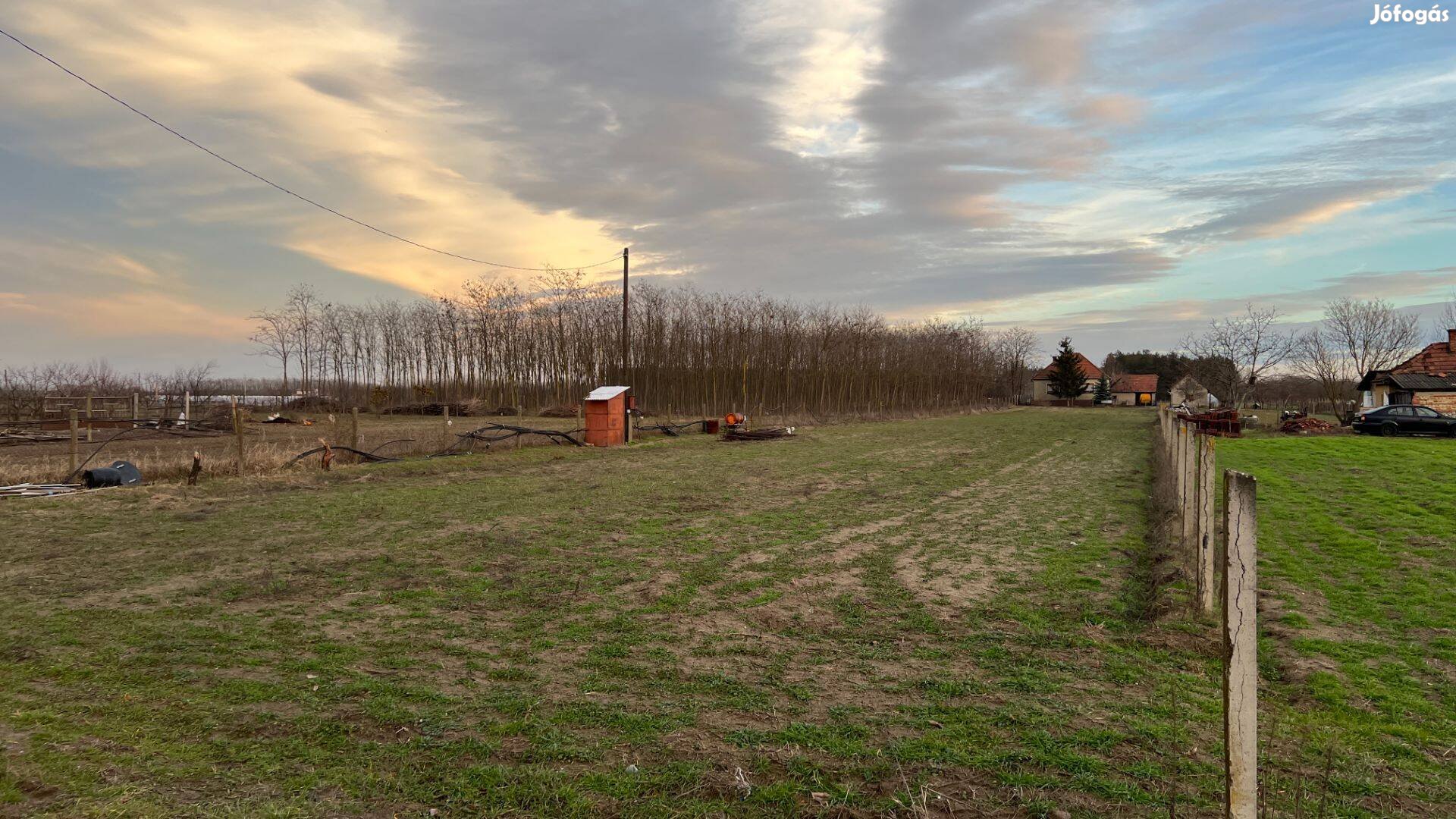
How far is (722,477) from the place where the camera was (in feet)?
50.9

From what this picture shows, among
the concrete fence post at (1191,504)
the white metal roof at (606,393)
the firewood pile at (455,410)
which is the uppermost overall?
the white metal roof at (606,393)

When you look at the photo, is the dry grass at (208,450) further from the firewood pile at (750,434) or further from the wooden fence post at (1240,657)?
the wooden fence post at (1240,657)

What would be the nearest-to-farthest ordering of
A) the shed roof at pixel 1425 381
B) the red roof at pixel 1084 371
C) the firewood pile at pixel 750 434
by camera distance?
1. the firewood pile at pixel 750 434
2. the shed roof at pixel 1425 381
3. the red roof at pixel 1084 371

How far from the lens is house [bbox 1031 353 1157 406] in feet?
295

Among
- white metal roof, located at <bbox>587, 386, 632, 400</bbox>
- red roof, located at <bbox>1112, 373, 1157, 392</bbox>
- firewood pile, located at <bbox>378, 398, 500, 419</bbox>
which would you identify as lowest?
firewood pile, located at <bbox>378, 398, 500, 419</bbox>

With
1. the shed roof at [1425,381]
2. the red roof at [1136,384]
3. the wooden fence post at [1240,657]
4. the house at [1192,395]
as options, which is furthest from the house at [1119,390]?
the wooden fence post at [1240,657]

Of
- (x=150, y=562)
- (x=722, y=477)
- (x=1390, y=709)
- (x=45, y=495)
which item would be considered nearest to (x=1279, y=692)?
(x=1390, y=709)

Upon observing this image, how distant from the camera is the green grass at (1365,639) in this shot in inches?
148

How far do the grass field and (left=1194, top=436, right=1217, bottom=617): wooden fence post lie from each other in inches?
13.8

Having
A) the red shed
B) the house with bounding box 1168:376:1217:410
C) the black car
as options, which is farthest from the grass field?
the house with bounding box 1168:376:1217:410

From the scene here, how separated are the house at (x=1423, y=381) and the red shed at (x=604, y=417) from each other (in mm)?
32609

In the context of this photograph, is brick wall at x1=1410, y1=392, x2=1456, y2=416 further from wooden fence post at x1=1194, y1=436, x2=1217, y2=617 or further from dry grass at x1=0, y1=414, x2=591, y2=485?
dry grass at x1=0, y1=414, x2=591, y2=485

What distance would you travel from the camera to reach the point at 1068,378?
83062mm

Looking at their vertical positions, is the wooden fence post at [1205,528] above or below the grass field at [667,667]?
above
